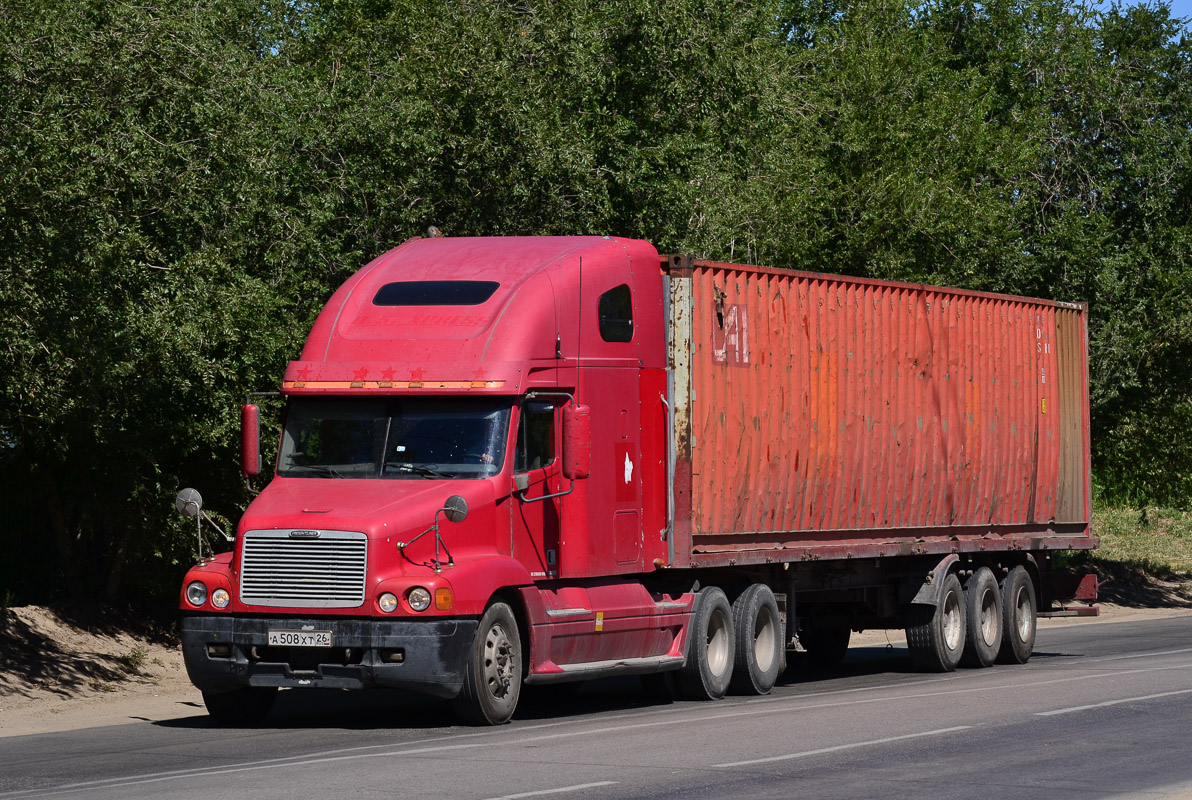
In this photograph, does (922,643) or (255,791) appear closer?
(255,791)

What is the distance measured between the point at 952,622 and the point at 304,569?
973 centimetres

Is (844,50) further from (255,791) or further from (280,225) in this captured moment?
(255,791)

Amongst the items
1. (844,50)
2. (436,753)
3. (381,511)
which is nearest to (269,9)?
(844,50)

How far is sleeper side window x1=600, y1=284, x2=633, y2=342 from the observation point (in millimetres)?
15086

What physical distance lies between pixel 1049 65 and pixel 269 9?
51.0 ft

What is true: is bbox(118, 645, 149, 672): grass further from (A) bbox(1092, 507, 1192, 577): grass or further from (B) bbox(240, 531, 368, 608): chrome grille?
(A) bbox(1092, 507, 1192, 577): grass

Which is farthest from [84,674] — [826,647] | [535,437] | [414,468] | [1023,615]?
[1023,615]

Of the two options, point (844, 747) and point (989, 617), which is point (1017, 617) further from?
point (844, 747)

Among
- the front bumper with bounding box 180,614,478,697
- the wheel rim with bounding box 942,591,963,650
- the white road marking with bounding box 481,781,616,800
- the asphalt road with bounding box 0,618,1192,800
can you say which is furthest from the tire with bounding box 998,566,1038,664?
the white road marking with bounding box 481,781,616,800

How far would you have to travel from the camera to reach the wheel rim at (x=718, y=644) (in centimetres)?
1620

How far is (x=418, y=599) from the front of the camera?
12.9 m

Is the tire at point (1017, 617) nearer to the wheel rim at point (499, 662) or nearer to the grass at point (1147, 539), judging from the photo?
the wheel rim at point (499, 662)

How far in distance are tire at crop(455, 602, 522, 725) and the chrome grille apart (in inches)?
39.3

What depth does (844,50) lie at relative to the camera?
32.7 m
